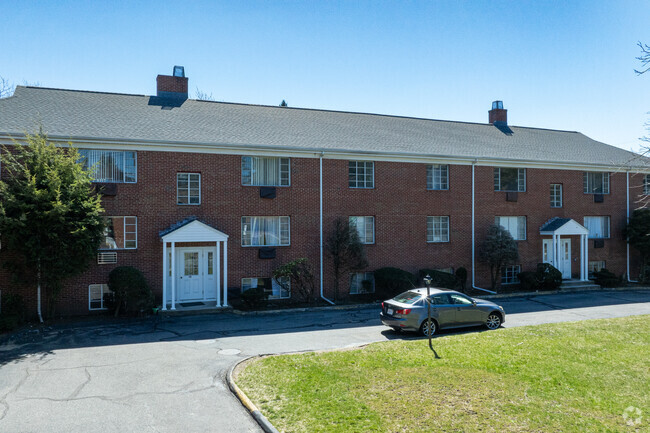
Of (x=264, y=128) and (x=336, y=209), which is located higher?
(x=264, y=128)

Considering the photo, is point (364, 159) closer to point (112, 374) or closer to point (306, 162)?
point (306, 162)

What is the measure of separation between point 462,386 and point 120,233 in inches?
550

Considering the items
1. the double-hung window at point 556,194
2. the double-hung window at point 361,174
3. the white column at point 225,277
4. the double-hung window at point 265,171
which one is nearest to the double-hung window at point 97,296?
the white column at point 225,277

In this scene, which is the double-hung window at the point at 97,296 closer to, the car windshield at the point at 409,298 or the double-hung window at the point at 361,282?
the double-hung window at the point at 361,282

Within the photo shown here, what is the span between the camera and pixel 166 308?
56.4ft

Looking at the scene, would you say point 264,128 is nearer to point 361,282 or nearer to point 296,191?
point 296,191

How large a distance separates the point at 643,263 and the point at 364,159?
733 inches

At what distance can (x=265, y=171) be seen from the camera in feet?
64.6

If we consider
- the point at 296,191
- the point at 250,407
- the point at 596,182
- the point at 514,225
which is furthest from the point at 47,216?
the point at 596,182

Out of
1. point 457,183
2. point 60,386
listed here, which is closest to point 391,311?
point 60,386

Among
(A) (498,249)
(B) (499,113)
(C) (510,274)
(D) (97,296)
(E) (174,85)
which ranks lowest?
(C) (510,274)

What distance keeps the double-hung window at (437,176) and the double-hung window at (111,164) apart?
1330 centimetres

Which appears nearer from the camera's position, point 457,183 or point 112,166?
point 112,166

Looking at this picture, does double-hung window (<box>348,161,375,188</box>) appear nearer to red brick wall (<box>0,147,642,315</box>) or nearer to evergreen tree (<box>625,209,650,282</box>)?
red brick wall (<box>0,147,642,315</box>)
